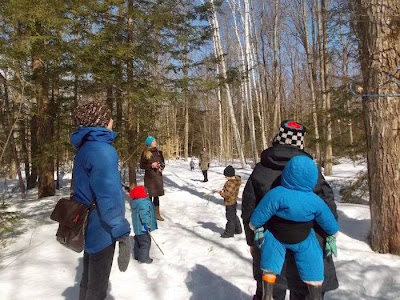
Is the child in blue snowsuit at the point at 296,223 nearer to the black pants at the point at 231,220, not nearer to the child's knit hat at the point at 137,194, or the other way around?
the child's knit hat at the point at 137,194

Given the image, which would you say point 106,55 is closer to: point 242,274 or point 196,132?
point 242,274

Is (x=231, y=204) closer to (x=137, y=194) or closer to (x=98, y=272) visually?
(x=137, y=194)

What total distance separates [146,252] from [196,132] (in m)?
49.1

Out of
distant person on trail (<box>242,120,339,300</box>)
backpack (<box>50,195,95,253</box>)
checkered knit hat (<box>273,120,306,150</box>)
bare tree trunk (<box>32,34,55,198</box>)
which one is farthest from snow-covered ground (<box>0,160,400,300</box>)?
bare tree trunk (<box>32,34,55,198</box>)

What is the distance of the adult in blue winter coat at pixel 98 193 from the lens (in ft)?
7.95

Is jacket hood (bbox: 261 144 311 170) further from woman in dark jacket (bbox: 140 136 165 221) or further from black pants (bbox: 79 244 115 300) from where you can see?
woman in dark jacket (bbox: 140 136 165 221)

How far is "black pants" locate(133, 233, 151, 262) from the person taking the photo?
4.99 metres

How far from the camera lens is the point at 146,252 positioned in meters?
5.01

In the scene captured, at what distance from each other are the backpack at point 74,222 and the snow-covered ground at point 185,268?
1644 millimetres

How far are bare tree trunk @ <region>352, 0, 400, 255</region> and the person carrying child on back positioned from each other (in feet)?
7.68

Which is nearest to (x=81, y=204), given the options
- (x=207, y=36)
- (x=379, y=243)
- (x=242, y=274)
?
(x=242, y=274)

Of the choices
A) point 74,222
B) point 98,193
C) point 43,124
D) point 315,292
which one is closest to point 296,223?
point 315,292

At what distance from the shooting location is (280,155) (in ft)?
9.20

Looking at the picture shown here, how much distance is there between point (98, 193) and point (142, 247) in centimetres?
284
